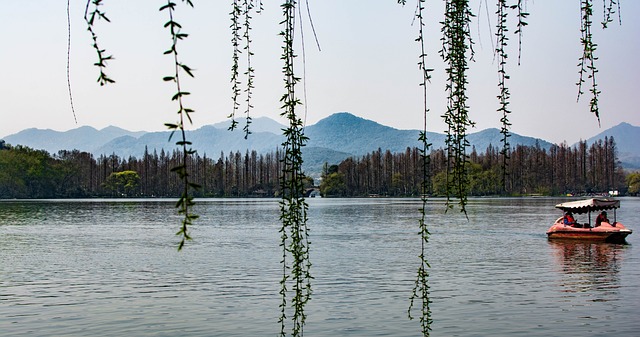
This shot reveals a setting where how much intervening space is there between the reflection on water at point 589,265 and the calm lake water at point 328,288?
75 mm

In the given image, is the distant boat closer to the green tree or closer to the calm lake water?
the calm lake water

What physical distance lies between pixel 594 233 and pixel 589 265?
457 inches

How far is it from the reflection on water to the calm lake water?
8cm

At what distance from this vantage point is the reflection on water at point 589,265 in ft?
81.8

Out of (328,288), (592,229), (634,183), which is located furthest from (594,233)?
(634,183)

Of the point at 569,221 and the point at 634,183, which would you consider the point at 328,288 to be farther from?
the point at 634,183

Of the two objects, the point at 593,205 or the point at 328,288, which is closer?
the point at 328,288

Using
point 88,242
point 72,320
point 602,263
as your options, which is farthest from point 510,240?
point 72,320

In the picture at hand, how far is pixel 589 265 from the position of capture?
31406 mm

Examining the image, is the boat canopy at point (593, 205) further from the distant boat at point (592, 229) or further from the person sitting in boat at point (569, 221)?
the person sitting in boat at point (569, 221)

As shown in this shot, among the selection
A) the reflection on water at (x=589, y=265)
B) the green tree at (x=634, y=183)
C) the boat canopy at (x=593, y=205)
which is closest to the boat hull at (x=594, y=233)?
the reflection on water at (x=589, y=265)

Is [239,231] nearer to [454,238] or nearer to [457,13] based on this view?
[454,238]

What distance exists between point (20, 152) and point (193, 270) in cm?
14434

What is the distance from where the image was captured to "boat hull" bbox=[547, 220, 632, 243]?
41344 mm
